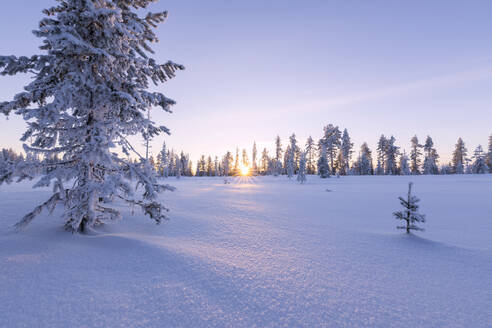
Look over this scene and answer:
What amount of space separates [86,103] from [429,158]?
263ft

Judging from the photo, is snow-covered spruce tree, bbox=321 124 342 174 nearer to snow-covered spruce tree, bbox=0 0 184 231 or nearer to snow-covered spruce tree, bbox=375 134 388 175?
snow-covered spruce tree, bbox=375 134 388 175

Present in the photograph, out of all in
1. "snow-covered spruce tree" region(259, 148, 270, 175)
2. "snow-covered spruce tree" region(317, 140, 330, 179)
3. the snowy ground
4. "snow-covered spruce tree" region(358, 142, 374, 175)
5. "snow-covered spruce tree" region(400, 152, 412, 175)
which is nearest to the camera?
the snowy ground

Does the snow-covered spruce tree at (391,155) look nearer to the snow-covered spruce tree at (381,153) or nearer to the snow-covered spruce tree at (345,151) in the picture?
the snow-covered spruce tree at (381,153)

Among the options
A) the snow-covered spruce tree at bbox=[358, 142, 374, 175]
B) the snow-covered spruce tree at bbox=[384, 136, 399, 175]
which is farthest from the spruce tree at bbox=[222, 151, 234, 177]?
the snow-covered spruce tree at bbox=[384, 136, 399, 175]

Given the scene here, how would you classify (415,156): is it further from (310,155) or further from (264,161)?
(264,161)

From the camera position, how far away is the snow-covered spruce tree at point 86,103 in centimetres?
503

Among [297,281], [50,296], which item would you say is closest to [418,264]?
[297,281]

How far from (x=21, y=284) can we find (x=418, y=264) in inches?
286

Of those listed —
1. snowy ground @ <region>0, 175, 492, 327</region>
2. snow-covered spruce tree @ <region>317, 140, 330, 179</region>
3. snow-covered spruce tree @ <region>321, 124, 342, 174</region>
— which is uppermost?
snow-covered spruce tree @ <region>321, 124, 342, 174</region>

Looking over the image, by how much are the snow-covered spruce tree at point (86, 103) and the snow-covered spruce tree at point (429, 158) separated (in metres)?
78.5

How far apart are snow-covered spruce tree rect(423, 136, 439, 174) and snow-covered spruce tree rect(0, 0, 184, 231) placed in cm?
7853

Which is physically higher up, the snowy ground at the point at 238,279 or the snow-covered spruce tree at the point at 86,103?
the snow-covered spruce tree at the point at 86,103

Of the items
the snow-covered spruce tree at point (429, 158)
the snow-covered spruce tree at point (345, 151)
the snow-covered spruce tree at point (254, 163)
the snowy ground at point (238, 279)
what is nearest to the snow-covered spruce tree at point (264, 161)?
the snow-covered spruce tree at point (254, 163)

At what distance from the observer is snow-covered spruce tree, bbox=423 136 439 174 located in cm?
6234
